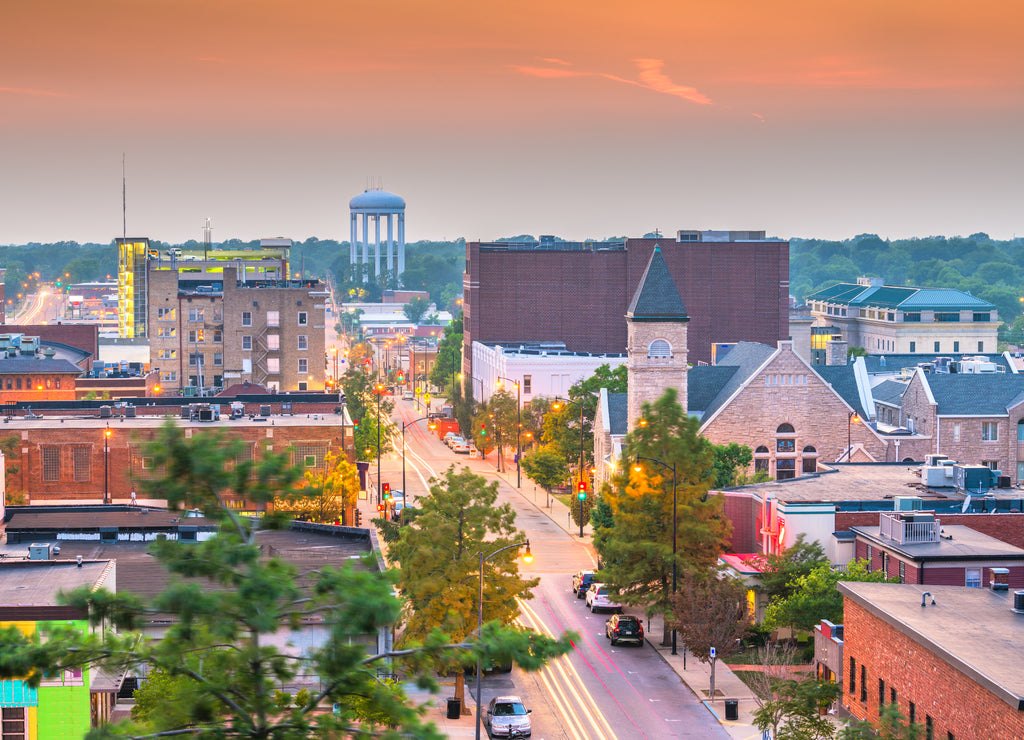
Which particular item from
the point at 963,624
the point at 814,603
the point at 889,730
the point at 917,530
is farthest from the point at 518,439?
the point at 889,730

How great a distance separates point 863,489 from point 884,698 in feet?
85.5

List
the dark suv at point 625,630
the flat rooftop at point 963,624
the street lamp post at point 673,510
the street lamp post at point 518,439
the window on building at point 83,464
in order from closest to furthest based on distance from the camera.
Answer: the flat rooftop at point 963,624 < the street lamp post at point 673,510 < the dark suv at point 625,630 < the window on building at point 83,464 < the street lamp post at point 518,439

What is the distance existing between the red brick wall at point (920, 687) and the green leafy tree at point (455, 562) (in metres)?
12.5

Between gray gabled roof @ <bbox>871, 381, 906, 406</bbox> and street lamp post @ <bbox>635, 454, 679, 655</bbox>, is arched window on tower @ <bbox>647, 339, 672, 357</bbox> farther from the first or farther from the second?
street lamp post @ <bbox>635, 454, 679, 655</bbox>

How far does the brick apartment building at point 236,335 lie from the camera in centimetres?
14675

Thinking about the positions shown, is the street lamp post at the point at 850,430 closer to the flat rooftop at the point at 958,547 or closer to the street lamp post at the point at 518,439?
the flat rooftop at the point at 958,547

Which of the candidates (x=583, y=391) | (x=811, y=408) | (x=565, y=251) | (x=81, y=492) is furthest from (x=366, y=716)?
(x=565, y=251)

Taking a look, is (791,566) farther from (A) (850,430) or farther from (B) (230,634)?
(B) (230,634)

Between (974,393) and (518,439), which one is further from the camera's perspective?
(518,439)

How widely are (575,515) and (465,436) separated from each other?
5593cm

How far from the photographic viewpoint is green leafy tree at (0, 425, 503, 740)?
21875 mm

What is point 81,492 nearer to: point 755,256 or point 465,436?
point 465,436

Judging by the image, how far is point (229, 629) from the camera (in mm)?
21703

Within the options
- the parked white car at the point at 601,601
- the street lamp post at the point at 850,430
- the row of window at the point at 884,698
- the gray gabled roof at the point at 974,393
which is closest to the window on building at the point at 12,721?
the row of window at the point at 884,698
